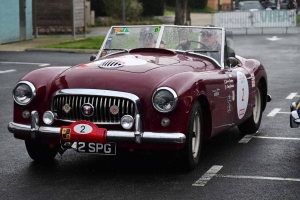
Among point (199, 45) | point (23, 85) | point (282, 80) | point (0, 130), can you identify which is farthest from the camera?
point (282, 80)

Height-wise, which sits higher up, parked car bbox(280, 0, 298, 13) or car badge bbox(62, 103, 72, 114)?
parked car bbox(280, 0, 298, 13)

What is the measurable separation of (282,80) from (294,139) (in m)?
7.40

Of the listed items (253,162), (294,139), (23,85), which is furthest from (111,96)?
(294,139)

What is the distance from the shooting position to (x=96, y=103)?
7.50 meters

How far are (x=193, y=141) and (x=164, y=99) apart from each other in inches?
30.0

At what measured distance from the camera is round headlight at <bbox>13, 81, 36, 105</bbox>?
779 cm

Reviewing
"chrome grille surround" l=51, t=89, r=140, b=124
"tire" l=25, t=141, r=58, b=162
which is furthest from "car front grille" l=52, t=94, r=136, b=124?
"tire" l=25, t=141, r=58, b=162

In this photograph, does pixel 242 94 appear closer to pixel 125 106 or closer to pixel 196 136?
pixel 196 136

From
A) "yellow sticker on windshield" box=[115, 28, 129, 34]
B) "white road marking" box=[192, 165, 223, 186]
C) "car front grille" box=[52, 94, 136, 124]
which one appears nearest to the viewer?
"white road marking" box=[192, 165, 223, 186]

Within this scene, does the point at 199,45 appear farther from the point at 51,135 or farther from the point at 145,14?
the point at 145,14

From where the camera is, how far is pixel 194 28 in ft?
31.0

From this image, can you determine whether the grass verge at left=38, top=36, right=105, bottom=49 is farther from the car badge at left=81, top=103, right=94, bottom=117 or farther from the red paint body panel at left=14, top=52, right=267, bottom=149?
the car badge at left=81, top=103, right=94, bottom=117

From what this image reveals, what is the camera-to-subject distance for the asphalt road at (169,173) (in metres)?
6.92

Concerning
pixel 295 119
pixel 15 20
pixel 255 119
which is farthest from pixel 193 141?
pixel 15 20
